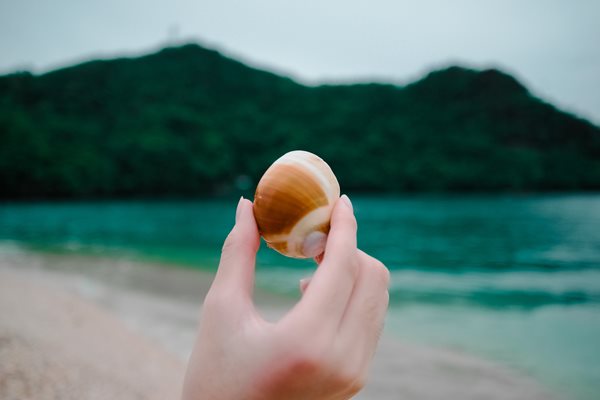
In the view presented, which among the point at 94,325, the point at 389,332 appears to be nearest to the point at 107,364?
the point at 94,325

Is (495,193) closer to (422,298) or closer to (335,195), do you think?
(422,298)

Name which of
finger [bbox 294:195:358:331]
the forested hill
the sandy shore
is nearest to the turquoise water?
the sandy shore

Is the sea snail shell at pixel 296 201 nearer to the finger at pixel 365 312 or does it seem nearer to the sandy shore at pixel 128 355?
the finger at pixel 365 312

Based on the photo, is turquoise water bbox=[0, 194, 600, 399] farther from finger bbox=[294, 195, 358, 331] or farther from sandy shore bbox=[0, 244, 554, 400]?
finger bbox=[294, 195, 358, 331]

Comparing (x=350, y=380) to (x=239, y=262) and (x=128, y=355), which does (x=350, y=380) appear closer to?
(x=239, y=262)

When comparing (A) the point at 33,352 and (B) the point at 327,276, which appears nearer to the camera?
(B) the point at 327,276

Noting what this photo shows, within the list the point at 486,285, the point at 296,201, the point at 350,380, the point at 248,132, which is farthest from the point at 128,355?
the point at 248,132

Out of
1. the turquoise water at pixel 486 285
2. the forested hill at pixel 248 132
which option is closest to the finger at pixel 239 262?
the turquoise water at pixel 486 285
